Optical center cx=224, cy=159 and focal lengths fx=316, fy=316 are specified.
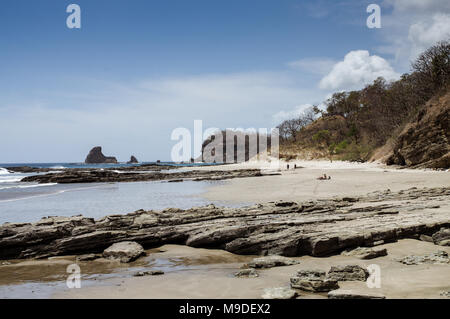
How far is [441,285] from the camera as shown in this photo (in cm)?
471

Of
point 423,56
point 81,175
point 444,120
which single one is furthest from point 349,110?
point 81,175

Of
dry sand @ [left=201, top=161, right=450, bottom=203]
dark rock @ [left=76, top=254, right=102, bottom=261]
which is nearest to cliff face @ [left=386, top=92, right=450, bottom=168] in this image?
dry sand @ [left=201, top=161, right=450, bottom=203]

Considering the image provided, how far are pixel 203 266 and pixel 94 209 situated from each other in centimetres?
1111

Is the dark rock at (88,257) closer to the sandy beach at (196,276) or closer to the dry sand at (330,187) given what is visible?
the sandy beach at (196,276)

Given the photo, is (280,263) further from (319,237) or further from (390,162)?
(390,162)

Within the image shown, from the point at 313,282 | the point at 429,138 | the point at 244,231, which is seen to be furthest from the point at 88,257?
the point at 429,138

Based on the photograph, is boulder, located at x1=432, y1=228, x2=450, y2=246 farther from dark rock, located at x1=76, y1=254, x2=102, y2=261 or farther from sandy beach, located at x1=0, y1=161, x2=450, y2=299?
dark rock, located at x1=76, y1=254, x2=102, y2=261

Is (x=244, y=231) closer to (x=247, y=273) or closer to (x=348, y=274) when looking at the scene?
(x=247, y=273)

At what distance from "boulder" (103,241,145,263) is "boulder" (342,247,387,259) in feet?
16.1

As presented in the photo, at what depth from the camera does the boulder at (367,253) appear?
6730 mm

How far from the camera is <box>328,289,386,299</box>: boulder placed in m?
4.24

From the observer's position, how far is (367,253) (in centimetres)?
677

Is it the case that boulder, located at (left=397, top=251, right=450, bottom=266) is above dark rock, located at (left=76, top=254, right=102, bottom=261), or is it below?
above

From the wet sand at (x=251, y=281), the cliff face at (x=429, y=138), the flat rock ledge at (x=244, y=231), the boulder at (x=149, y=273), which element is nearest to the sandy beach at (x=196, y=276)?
the wet sand at (x=251, y=281)
